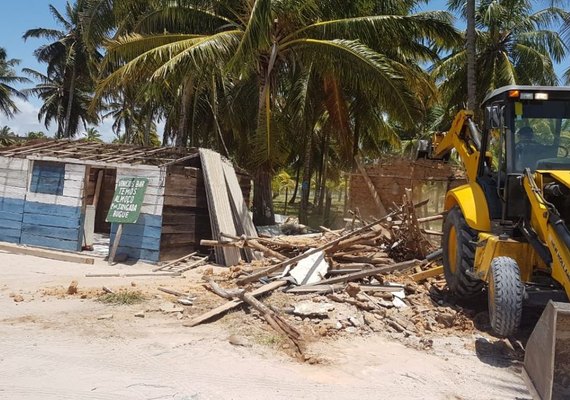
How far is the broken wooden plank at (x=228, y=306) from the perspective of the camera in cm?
698

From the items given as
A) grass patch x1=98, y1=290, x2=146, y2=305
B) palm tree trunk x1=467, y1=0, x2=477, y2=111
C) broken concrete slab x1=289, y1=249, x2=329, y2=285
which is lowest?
grass patch x1=98, y1=290, x2=146, y2=305

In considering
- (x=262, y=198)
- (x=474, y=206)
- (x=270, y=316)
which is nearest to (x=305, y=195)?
(x=262, y=198)

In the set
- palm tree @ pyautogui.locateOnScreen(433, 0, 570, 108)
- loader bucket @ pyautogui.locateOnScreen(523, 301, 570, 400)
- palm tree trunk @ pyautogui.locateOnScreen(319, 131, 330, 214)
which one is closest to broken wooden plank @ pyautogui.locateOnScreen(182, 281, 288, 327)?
loader bucket @ pyautogui.locateOnScreen(523, 301, 570, 400)

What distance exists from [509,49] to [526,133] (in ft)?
64.6

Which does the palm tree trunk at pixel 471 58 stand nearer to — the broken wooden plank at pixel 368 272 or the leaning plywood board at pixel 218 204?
the leaning plywood board at pixel 218 204

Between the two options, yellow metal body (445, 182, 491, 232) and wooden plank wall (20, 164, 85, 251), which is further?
wooden plank wall (20, 164, 85, 251)

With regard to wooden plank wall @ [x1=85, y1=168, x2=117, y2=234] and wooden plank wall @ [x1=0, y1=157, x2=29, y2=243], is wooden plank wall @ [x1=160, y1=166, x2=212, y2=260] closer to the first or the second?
wooden plank wall @ [x1=0, y1=157, x2=29, y2=243]

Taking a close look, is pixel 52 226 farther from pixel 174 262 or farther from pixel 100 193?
pixel 100 193

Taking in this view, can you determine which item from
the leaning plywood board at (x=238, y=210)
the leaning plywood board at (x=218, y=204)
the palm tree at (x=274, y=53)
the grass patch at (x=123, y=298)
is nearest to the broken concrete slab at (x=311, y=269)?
the grass patch at (x=123, y=298)

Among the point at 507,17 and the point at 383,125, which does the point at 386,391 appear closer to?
the point at 383,125

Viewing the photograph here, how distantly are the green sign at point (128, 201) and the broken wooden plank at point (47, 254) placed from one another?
104cm

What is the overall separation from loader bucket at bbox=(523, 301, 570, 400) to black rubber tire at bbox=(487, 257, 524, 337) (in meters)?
0.87

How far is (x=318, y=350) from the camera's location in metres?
6.19

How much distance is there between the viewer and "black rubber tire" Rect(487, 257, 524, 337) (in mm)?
5551
